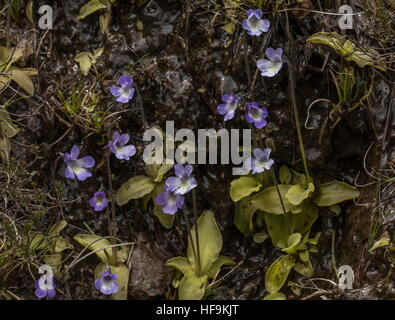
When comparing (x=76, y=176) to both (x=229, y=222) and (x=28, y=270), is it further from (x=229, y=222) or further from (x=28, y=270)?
(x=229, y=222)

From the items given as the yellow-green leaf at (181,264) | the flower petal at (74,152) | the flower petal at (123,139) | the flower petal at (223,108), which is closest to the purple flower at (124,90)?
the flower petal at (123,139)

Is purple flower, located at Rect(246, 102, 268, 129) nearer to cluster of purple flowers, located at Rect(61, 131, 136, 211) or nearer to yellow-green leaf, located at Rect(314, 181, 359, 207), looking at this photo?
yellow-green leaf, located at Rect(314, 181, 359, 207)

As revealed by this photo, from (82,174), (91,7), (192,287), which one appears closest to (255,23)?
(91,7)

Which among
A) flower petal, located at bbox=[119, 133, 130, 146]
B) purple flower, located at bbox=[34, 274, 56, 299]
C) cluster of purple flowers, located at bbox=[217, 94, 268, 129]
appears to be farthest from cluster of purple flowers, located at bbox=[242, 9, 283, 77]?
purple flower, located at bbox=[34, 274, 56, 299]

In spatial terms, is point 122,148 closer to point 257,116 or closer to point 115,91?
point 115,91

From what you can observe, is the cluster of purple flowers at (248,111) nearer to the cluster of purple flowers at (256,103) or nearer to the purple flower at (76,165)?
the cluster of purple flowers at (256,103)
